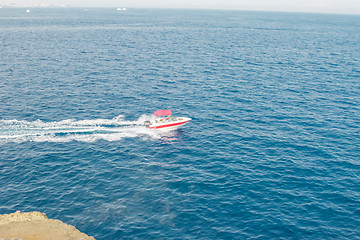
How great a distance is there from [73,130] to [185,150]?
24.9 metres

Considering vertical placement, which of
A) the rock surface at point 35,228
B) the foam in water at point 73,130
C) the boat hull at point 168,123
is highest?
the boat hull at point 168,123

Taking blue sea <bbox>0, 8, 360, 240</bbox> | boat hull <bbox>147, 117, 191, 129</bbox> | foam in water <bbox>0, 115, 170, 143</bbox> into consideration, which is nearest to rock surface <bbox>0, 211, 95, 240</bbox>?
blue sea <bbox>0, 8, 360, 240</bbox>

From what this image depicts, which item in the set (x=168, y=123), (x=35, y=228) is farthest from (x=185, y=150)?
(x=35, y=228)

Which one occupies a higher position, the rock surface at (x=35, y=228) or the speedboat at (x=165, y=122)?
the speedboat at (x=165, y=122)

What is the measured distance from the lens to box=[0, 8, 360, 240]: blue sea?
40.0 metres

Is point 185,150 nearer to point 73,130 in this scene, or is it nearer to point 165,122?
point 165,122

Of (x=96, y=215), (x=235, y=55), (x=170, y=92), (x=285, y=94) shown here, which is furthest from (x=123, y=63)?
(x=96, y=215)

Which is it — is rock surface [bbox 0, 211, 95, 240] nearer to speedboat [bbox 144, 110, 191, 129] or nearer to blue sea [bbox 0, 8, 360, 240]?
blue sea [bbox 0, 8, 360, 240]

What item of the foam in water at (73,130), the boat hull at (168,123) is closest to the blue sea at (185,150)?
the foam in water at (73,130)

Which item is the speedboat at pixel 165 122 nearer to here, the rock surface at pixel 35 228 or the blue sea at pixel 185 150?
the blue sea at pixel 185 150

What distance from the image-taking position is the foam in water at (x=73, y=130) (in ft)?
196

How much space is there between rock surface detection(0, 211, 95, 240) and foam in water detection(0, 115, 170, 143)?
24480 mm

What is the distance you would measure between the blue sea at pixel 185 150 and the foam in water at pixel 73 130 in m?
0.38

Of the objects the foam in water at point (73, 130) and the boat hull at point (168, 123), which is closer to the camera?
the foam in water at point (73, 130)
